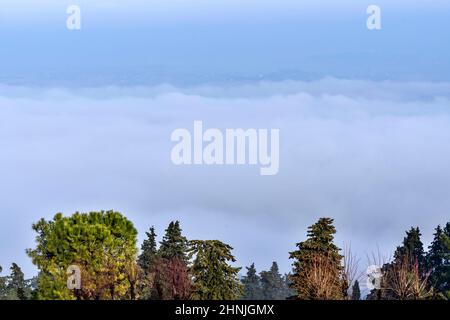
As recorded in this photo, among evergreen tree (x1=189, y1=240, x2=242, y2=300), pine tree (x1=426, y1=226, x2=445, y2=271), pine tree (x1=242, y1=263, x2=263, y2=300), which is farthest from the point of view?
pine tree (x1=242, y1=263, x2=263, y2=300)

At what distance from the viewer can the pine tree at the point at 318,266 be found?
208ft

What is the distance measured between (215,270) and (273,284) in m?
45.5

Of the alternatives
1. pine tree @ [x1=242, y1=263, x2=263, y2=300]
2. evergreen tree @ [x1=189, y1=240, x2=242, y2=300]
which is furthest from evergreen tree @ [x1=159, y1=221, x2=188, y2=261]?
pine tree @ [x1=242, y1=263, x2=263, y2=300]

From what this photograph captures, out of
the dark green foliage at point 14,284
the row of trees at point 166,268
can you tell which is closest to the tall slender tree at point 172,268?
the row of trees at point 166,268

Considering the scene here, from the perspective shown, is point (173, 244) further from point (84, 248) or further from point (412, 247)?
point (412, 247)

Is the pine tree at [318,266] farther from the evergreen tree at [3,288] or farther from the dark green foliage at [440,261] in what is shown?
the evergreen tree at [3,288]

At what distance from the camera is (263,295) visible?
114000mm

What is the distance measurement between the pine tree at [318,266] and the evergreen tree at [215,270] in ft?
10.9

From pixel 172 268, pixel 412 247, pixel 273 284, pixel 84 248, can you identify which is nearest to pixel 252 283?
pixel 273 284

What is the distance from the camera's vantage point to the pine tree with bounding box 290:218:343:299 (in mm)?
63438

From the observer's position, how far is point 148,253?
86375mm

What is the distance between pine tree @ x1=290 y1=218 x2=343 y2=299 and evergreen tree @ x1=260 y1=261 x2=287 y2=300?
1643 inches

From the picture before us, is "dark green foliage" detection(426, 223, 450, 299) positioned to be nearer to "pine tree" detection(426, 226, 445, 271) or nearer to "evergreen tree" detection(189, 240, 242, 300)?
"pine tree" detection(426, 226, 445, 271)
